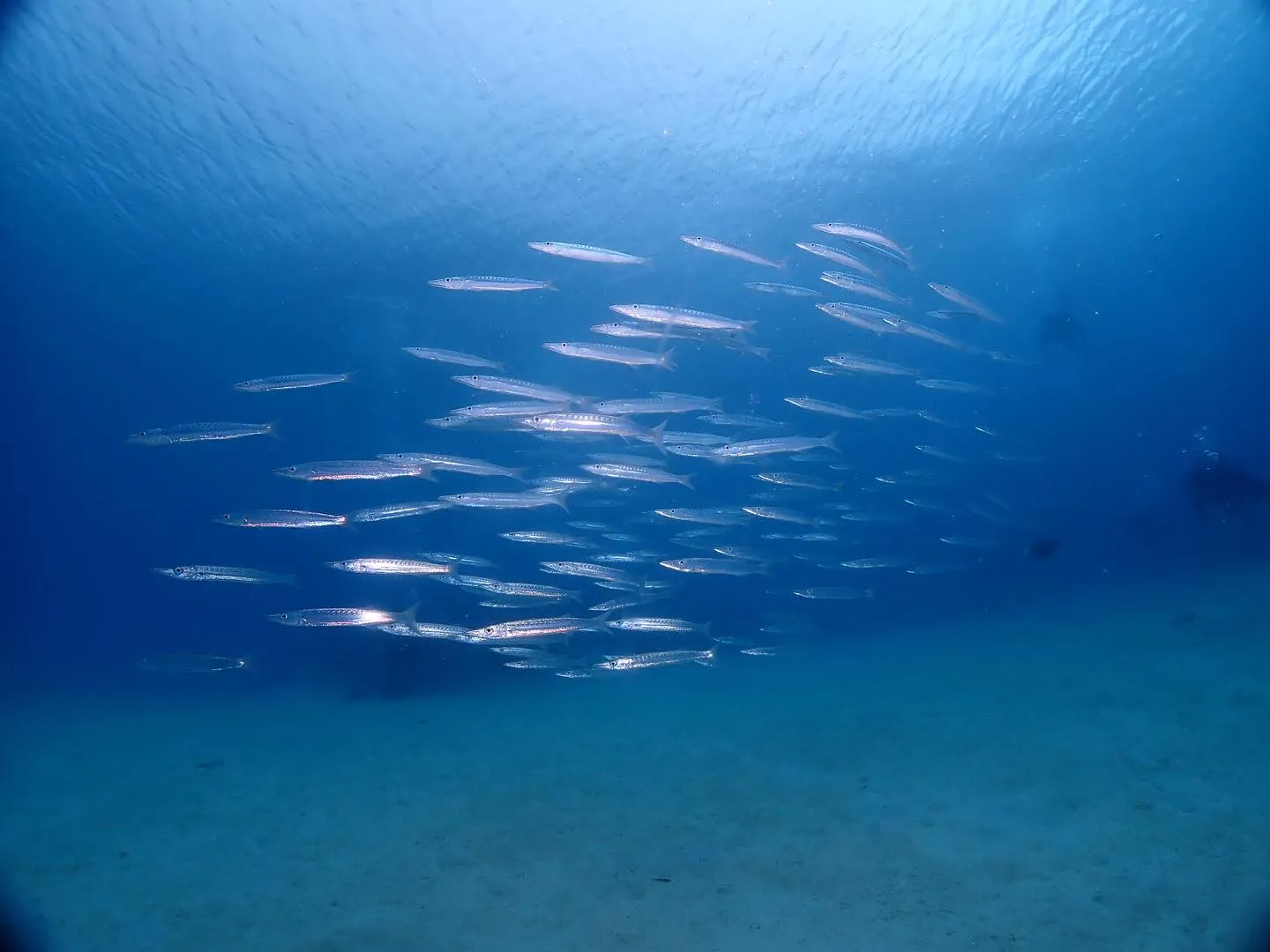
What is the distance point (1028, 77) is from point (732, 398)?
98.1 ft

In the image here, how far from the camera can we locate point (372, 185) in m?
18.6

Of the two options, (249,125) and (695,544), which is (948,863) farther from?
(249,125)

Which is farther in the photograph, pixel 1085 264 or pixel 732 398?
pixel 732 398

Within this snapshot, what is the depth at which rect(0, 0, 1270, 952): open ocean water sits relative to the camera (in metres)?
5.47

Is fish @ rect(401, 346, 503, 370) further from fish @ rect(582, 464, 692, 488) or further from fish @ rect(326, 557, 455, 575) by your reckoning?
fish @ rect(326, 557, 455, 575)

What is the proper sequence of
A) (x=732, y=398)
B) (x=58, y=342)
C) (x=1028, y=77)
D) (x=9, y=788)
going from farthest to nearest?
1. (x=732, y=398)
2. (x=58, y=342)
3. (x=1028, y=77)
4. (x=9, y=788)

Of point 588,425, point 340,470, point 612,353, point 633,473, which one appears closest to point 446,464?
point 340,470

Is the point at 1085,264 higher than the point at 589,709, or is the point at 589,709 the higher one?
the point at 1085,264

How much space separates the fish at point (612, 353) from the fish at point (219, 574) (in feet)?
15.4

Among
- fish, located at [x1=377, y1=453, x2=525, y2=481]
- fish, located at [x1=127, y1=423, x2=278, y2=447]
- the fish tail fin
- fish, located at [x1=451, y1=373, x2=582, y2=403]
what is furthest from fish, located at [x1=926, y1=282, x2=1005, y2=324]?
fish, located at [x1=127, y1=423, x2=278, y2=447]

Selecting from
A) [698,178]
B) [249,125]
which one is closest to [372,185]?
[249,125]

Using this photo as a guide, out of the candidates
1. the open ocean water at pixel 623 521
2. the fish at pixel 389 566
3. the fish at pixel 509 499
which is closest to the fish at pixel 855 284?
the open ocean water at pixel 623 521

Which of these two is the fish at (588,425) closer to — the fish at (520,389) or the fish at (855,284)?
the fish at (520,389)

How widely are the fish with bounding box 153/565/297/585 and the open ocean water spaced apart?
8.2 inches
